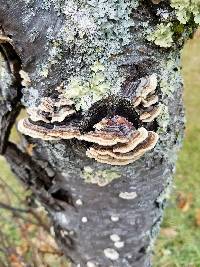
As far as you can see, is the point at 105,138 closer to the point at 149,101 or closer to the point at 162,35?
the point at 149,101

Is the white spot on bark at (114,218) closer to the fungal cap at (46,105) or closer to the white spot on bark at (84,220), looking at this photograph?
the white spot on bark at (84,220)

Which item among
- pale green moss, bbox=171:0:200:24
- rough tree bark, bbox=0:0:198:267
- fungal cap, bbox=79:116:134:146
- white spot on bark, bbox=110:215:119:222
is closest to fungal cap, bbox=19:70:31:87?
rough tree bark, bbox=0:0:198:267

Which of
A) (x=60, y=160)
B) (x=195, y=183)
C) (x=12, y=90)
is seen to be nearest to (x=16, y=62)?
(x=12, y=90)

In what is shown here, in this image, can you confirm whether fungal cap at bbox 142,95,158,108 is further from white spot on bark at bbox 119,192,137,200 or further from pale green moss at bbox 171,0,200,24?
white spot on bark at bbox 119,192,137,200

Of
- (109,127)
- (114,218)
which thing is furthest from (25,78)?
(114,218)

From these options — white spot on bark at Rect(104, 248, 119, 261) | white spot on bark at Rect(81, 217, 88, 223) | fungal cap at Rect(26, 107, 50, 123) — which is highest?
fungal cap at Rect(26, 107, 50, 123)

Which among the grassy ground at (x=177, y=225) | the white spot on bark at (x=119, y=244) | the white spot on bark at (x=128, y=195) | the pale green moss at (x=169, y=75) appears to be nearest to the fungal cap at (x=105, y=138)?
the pale green moss at (x=169, y=75)
